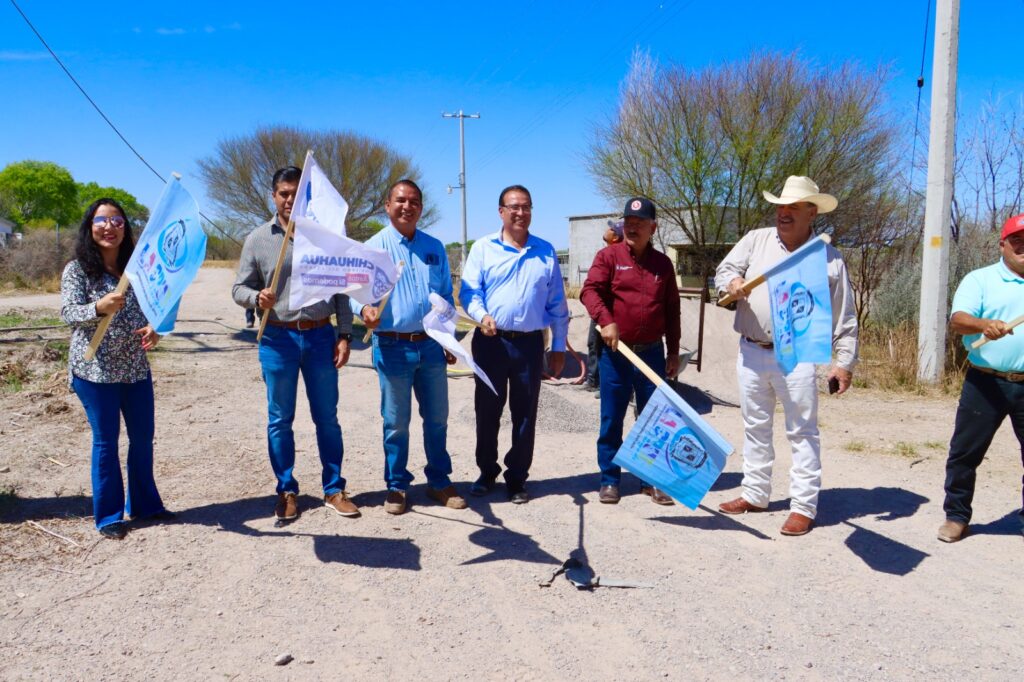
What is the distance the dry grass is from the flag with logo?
7.29 m

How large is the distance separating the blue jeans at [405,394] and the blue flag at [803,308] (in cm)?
207

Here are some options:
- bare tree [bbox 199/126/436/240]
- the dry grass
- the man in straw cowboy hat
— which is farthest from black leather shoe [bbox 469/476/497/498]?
bare tree [bbox 199/126/436/240]

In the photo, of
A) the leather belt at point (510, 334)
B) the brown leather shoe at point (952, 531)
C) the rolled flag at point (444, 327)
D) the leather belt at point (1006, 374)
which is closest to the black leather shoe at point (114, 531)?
the rolled flag at point (444, 327)

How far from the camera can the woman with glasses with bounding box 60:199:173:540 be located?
4086 mm

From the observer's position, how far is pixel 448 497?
16.0 ft

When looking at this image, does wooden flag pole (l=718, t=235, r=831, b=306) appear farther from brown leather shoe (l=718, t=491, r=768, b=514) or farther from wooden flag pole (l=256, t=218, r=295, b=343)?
wooden flag pole (l=256, t=218, r=295, b=343)

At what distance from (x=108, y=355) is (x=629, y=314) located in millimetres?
3194

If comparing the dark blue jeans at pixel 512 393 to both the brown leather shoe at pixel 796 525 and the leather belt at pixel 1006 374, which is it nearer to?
the brown leather shoe at pixel 796 525

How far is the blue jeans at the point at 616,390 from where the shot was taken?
4.89m

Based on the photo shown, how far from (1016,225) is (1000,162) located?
35.8 feet

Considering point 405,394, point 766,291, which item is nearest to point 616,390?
point 766,291

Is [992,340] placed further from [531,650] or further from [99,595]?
[99,595]

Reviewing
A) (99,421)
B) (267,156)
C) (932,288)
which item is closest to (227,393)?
(99,421)

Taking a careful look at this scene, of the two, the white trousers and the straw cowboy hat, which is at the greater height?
the straw cowboy hat
